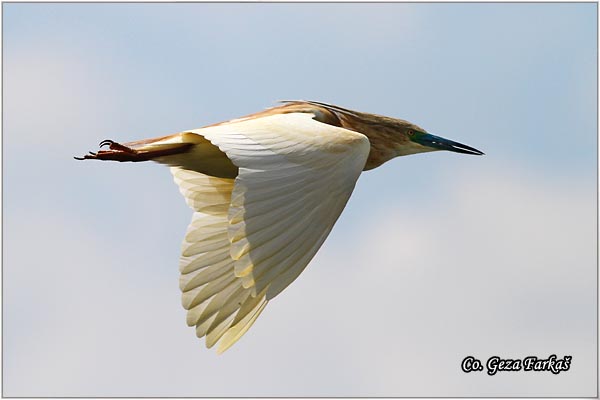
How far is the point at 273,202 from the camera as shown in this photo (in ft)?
19.9

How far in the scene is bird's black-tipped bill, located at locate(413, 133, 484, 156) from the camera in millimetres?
8430

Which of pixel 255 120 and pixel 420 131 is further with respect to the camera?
pixel 420 131

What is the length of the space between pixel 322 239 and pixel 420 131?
244cm

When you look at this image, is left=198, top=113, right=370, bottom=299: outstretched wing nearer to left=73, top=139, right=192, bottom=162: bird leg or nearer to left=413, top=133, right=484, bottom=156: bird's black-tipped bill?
left=73, top=139, right=192, bottom=162: bird leg

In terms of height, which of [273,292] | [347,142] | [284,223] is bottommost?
[273,292]

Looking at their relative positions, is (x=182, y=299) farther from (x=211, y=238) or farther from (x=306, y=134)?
(x=306, y=134)

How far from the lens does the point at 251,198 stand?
5953mm

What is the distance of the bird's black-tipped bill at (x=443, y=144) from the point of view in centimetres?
843

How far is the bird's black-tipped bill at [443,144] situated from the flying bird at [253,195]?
65cm

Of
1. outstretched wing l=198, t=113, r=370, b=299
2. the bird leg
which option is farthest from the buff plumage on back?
the bird leg

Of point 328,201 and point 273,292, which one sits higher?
point 328,201

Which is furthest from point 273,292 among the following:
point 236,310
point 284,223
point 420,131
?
point 420,131

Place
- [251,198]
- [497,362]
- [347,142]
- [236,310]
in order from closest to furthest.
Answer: [251,198] → [347,142] → [236,310] → [497,362]

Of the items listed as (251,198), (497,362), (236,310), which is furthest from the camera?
Answer: (497,362)
